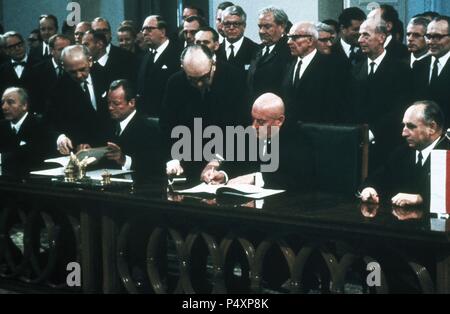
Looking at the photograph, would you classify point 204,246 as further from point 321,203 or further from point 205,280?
point 321,203

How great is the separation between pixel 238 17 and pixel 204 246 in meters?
2.37

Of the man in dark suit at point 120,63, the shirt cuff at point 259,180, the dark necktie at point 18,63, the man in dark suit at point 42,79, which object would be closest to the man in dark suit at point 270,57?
the man in dark suit at point 120,63

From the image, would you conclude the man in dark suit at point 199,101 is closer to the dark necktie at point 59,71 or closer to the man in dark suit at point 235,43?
the man in dark suit at point 235,43

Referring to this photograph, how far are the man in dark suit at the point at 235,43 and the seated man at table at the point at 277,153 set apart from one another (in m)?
1.92

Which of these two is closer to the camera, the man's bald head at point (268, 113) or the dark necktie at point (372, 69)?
the man's bald head at point (268, 113)

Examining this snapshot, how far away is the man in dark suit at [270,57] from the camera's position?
5188 mm

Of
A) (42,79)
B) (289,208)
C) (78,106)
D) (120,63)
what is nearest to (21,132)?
(78,106)

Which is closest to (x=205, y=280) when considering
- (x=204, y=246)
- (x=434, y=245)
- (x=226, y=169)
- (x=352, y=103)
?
(x=204, y=246)

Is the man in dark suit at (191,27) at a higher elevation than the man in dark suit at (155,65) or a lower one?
higher

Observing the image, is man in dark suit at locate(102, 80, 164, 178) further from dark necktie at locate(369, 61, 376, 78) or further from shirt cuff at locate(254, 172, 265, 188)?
dark necktie at locate(369, 61, 376, 78)

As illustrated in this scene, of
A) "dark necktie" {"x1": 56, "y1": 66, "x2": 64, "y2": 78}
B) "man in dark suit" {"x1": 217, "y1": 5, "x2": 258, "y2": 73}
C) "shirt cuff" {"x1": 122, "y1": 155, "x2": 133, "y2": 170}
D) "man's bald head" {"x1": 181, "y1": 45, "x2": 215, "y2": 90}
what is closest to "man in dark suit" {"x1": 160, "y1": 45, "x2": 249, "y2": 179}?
"man's bald head" {"x1": 181, "y1": 45, "x2": 215, "y2": 90}

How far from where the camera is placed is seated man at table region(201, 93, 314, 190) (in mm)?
3732

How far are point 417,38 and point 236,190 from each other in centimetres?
210

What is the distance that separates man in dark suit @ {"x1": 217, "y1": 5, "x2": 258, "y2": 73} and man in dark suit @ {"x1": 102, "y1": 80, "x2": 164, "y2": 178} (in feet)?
4.33
